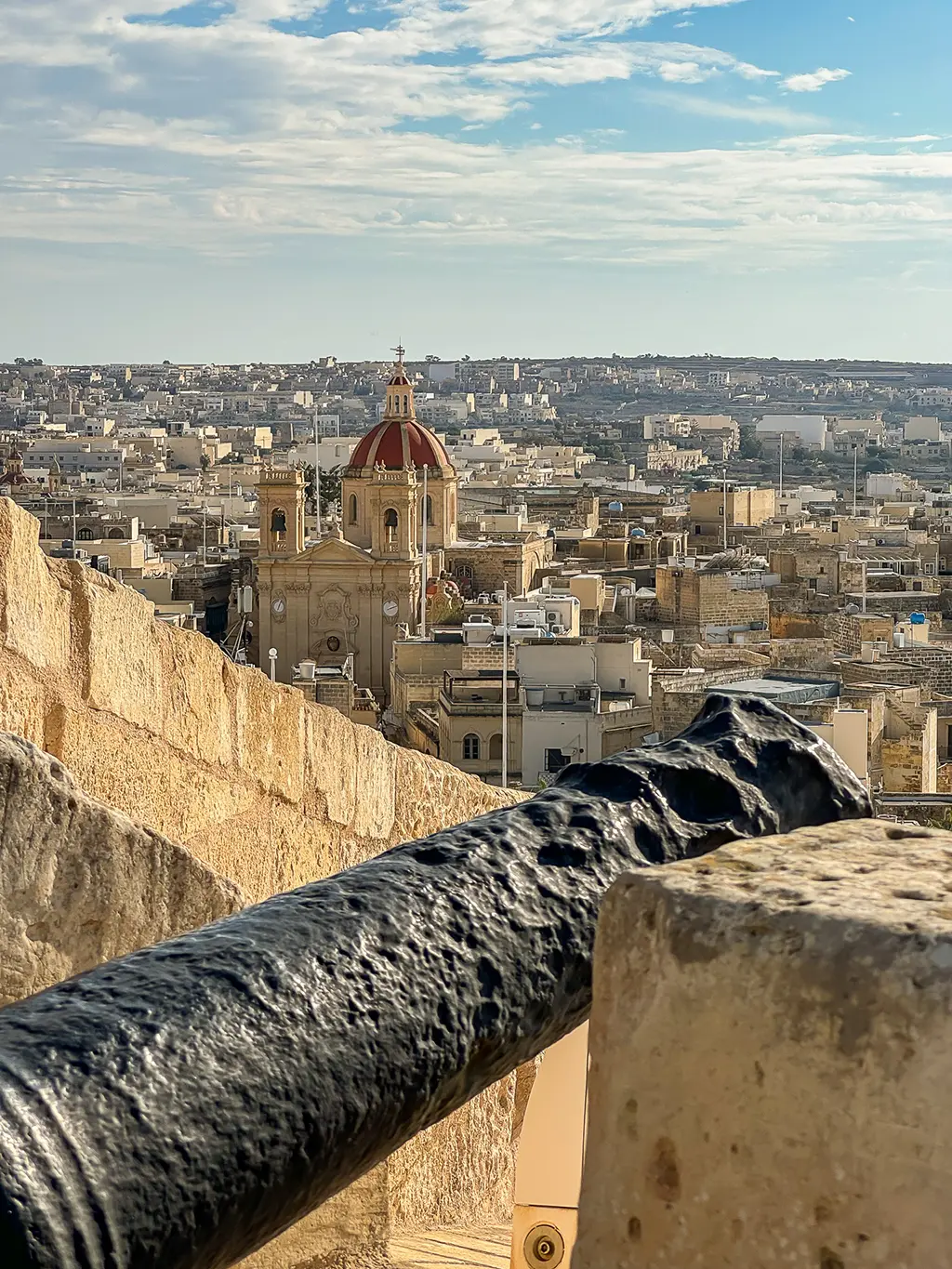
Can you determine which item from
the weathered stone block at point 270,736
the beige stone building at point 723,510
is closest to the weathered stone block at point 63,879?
the weathered stone block at point 270,736

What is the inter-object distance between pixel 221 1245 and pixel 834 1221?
1.33 ft

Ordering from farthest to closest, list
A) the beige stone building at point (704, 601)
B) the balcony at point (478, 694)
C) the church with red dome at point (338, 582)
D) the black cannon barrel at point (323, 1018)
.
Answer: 1. the church with red dome at point (338, 582)
2. the beige stone building at point (704, 601)
3. the balcony at point (478, 694)
4. the black cannon barrel at point (323, 1018)

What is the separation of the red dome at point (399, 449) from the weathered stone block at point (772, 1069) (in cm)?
3426

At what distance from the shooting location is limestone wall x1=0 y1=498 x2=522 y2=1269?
10.3ft

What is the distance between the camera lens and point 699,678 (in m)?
19.7

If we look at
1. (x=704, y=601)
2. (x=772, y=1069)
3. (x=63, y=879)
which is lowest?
(x=704, y=601)

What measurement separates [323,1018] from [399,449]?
1385 inches

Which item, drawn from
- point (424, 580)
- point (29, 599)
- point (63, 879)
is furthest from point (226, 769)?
point (424, 580)

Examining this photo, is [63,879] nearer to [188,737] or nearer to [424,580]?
[188,737]

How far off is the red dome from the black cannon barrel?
111 feet

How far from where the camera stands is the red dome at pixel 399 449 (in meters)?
36.2

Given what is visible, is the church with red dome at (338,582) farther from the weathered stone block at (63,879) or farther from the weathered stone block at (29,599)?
the weathered stone block at (63,879)

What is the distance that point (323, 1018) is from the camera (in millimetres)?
1428

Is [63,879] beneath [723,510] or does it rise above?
above
